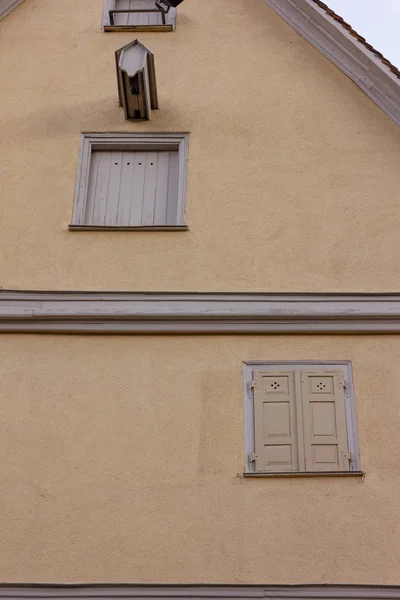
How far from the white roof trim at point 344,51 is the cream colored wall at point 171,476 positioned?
3.02 m

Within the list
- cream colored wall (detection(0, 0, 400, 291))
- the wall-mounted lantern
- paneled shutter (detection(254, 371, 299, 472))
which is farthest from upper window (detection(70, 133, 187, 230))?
paneled shutter (detection(254, 371, 299, 472))

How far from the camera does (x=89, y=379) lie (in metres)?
9.81

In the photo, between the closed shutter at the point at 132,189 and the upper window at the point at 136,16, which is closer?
the closed shutter at the point at 132,189

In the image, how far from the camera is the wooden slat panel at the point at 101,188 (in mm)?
11062

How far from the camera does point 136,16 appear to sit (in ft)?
42.7

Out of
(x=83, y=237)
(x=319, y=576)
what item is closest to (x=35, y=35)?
(x=83, y=237)

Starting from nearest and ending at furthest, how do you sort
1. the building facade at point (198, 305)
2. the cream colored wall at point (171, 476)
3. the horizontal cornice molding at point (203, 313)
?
the cream colored wall at point (171, 476) → the building facade at point (198, 305) → the horizontal cornice molding at point (203, 313)

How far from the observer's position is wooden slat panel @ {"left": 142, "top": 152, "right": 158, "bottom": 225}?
11.1m

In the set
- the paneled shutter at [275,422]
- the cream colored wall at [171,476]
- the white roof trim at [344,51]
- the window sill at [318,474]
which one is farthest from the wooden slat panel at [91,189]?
the window sill at [318,474]

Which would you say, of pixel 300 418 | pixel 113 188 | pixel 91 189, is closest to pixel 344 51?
pixel 113 188

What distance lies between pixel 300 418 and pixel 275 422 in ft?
0.77

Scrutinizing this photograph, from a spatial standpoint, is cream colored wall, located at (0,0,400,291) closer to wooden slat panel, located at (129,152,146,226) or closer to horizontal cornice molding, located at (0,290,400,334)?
horizontal cornice molding, located at (0,290,400,334)

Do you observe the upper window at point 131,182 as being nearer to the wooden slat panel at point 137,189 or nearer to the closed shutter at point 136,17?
the wooden slat panel at point 137,189

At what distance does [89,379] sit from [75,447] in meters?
0.71
